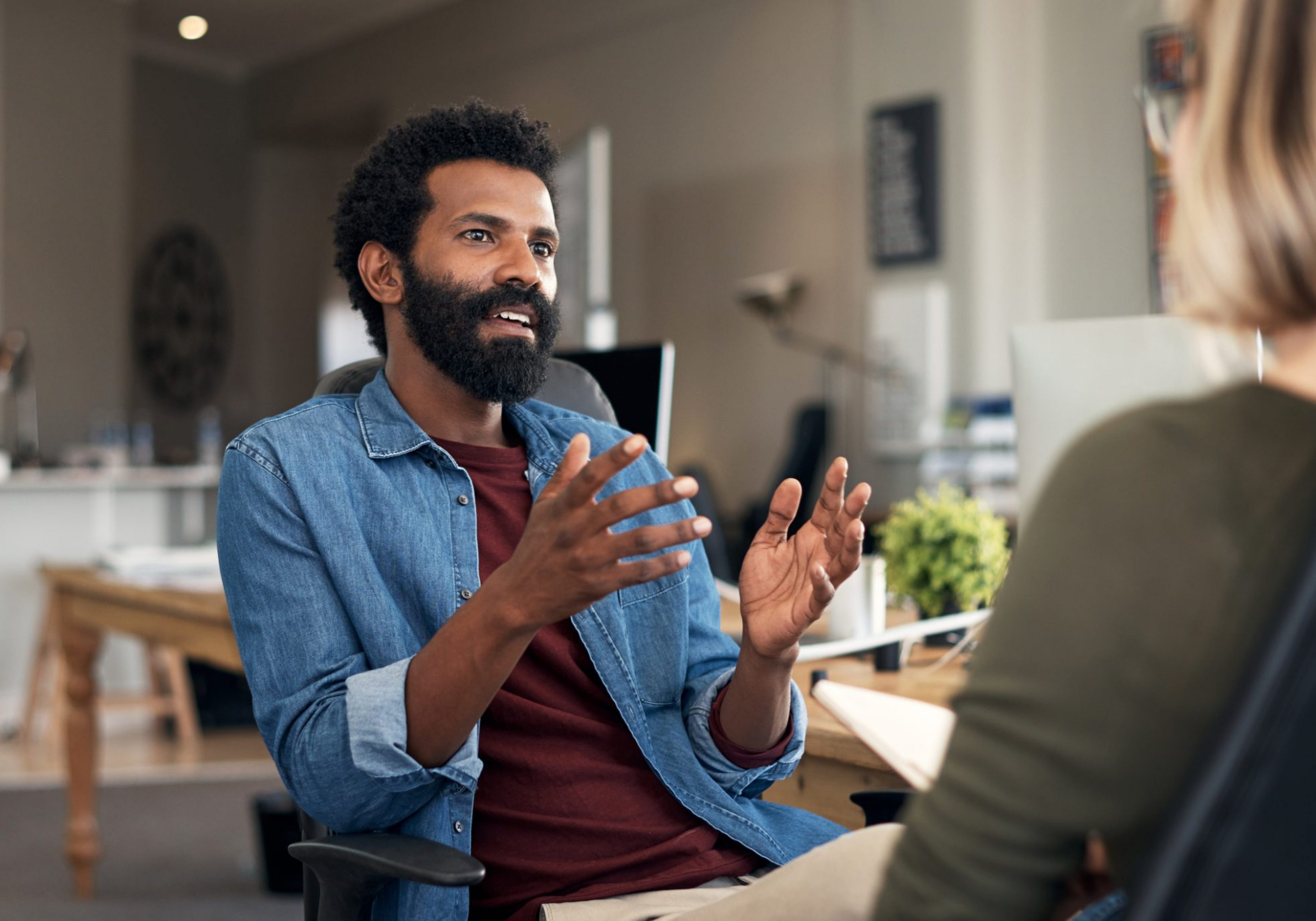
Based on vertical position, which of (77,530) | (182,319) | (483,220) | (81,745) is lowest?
(81,745)

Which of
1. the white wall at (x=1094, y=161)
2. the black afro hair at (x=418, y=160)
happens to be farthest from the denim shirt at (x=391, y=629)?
the white wall at (x=1094, y=161)

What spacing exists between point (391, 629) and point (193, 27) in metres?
6.84

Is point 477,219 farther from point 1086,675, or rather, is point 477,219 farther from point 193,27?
point 193,27

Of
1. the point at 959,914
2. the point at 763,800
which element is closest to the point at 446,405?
the point at 763,800

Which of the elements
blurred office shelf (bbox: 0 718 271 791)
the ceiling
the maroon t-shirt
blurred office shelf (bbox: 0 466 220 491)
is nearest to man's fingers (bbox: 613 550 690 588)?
the maroon t-shirt

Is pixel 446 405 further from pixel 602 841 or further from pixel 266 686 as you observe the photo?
pixel 602 841

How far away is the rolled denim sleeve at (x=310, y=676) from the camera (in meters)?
1.03

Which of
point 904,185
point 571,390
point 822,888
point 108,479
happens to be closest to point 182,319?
point 108,479

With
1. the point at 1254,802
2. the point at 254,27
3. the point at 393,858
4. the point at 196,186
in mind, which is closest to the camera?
the point at 1254,802

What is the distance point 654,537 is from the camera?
849 mm

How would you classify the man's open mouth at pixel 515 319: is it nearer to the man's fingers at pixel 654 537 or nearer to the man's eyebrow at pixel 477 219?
the man's eyebrow at pixel 477 219

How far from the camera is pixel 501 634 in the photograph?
967mm

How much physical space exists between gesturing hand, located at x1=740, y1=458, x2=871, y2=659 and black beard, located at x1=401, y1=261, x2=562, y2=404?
36cm

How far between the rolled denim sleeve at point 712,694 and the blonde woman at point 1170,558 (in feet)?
2.12
